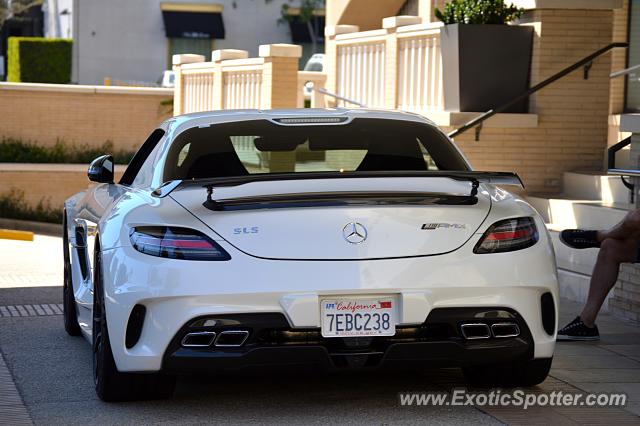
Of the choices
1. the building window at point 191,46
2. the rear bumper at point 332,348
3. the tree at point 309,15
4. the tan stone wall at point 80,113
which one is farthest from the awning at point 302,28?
the rear bumper at point 332,348

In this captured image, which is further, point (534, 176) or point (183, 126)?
point (534, 176)

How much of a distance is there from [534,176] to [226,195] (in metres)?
8.94

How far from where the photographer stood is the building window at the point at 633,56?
54.3 feet

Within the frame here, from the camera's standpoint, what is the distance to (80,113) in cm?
3291

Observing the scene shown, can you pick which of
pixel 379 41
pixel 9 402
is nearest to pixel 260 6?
pixel 379 41

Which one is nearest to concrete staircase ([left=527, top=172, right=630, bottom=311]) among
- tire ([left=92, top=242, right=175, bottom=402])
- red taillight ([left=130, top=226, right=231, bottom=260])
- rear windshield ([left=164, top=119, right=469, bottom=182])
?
rear windshield ([left=164, top=119, right=469, bottom=182])

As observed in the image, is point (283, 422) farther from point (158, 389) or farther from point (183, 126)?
point (183, 126)

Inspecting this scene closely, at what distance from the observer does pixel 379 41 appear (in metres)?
18.1

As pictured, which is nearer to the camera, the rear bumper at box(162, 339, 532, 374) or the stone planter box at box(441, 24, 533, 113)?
the rear bumper at box(162, 339, 532, 374)

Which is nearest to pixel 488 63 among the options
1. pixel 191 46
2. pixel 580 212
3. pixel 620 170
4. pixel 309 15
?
pixel 580 212

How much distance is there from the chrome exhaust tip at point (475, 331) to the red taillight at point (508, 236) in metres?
0.33

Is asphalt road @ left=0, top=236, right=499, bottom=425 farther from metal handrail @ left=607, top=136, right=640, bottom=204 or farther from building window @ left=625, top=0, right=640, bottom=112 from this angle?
building window @ left=625, top=0, right=640, bottom=112

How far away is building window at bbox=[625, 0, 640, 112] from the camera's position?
652 inches
